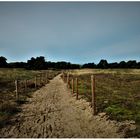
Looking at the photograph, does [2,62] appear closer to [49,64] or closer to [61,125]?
[49,64]

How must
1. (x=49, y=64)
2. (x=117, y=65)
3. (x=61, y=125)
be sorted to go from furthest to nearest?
(x=117, y=65) → (x=49, y=64) → (x=61, y=125)

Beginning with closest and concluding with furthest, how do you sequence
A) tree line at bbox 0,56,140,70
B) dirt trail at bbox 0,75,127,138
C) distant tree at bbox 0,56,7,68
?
dirt trail at bbox 0,75,127,138 < distant tree at bbox 0,56,7,68 < tree line at bbox 0,56,140,70

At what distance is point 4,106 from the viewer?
49.2 feet

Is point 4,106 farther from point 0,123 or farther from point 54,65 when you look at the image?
point 54,65

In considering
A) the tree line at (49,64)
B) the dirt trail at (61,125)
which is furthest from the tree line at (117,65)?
the dirt trail at (61,125)

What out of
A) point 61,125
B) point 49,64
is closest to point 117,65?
point 49,64

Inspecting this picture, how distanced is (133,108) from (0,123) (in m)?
6.60

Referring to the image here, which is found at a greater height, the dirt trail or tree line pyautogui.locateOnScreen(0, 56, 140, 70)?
tree line pyautogui.locateOnScreen(0, 56, 140, 70)

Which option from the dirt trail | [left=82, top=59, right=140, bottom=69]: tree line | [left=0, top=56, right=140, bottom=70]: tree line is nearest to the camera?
the dirt trail

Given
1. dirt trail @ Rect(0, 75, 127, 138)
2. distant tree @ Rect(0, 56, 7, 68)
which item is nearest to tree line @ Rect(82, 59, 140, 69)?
distant tree @ Rect(0, 56, 7, 68)

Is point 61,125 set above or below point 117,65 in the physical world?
below

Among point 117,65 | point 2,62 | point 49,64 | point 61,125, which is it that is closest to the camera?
point 61,125

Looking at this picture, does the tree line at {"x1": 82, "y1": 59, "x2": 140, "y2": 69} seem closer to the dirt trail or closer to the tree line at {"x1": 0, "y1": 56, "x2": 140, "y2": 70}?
the tree line at {"x1": 0, "y1": 56, "x2": 140, "y2": 70}

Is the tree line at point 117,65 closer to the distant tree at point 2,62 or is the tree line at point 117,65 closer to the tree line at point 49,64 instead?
the tree line at point 49,64
